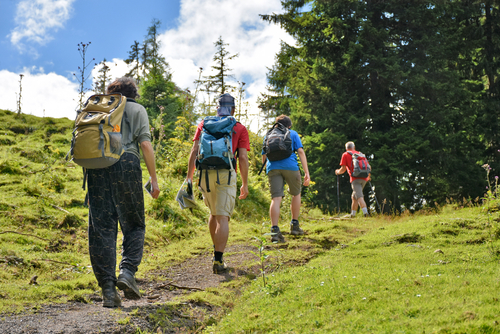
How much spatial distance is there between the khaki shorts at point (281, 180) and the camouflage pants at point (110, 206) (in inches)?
134

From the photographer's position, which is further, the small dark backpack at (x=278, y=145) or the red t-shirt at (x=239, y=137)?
the small dark backpack at (x=278, y=145)

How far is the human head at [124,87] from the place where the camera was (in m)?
3.88

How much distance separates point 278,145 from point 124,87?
3.20m

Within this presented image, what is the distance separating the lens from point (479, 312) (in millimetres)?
2652

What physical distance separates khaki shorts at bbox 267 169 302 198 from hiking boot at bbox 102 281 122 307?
3683mm

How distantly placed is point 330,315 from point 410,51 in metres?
14.9

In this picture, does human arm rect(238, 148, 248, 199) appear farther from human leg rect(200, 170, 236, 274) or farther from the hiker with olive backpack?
the hiker with olive backpack

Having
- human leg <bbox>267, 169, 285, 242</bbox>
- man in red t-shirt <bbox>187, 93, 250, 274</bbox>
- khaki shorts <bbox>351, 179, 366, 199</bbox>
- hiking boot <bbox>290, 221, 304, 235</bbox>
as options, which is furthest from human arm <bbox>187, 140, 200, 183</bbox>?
khaki shorts <bbox>351, 179, 366, 199</bbox>

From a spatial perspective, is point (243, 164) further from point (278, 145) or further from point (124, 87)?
point (124, 87)

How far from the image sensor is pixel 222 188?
4801mm

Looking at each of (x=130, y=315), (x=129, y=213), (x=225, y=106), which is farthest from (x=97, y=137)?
(x=225, y=106)

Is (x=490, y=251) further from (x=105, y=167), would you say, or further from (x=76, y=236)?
(x=76, y=236)

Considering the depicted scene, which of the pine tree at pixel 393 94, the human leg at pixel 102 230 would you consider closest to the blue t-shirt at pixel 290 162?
the human leg at pixel 102 230

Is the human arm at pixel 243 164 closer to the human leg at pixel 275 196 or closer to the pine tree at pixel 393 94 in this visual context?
the human leg at pixel 275 196
